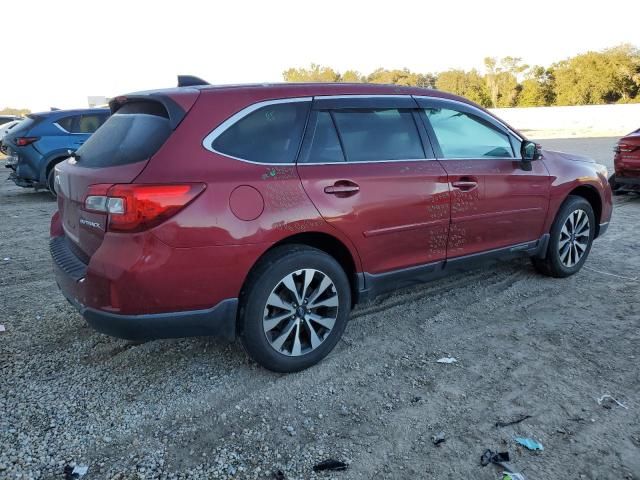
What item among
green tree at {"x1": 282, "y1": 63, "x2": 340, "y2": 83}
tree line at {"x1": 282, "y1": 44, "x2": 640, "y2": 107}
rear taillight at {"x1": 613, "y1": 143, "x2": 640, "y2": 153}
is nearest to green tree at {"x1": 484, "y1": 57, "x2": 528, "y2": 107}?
tree line at {"x1": 282, "y1": 44, "x2": 640, "y2": 107}

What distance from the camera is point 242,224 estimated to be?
2.98 meters

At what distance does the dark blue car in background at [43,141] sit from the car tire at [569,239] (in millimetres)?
8035

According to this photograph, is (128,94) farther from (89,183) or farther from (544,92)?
(544,92)

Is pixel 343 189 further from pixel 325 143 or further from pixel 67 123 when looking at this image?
pixel 67 123

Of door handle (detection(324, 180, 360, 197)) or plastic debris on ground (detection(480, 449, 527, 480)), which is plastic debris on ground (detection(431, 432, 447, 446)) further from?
door handle (detection(324, 180, 360, 197))

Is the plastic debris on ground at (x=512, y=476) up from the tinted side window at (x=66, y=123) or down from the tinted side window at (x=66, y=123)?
down

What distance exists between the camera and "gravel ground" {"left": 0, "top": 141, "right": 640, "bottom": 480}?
101 inches

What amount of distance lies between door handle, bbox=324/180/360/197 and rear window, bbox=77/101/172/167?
103cm

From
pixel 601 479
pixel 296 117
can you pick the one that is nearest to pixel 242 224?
pixel 296 117

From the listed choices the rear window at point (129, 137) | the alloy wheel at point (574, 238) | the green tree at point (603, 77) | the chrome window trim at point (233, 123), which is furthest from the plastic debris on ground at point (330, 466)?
the green tree at point (603, 77)

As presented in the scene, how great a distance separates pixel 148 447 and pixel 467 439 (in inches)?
64.0

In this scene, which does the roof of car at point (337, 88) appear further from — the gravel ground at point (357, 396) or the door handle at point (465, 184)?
the gravel ground at point (357, 396)

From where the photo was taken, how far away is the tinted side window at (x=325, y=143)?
133 inches

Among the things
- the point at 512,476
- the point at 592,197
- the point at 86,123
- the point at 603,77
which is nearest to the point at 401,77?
the point at 603,77
